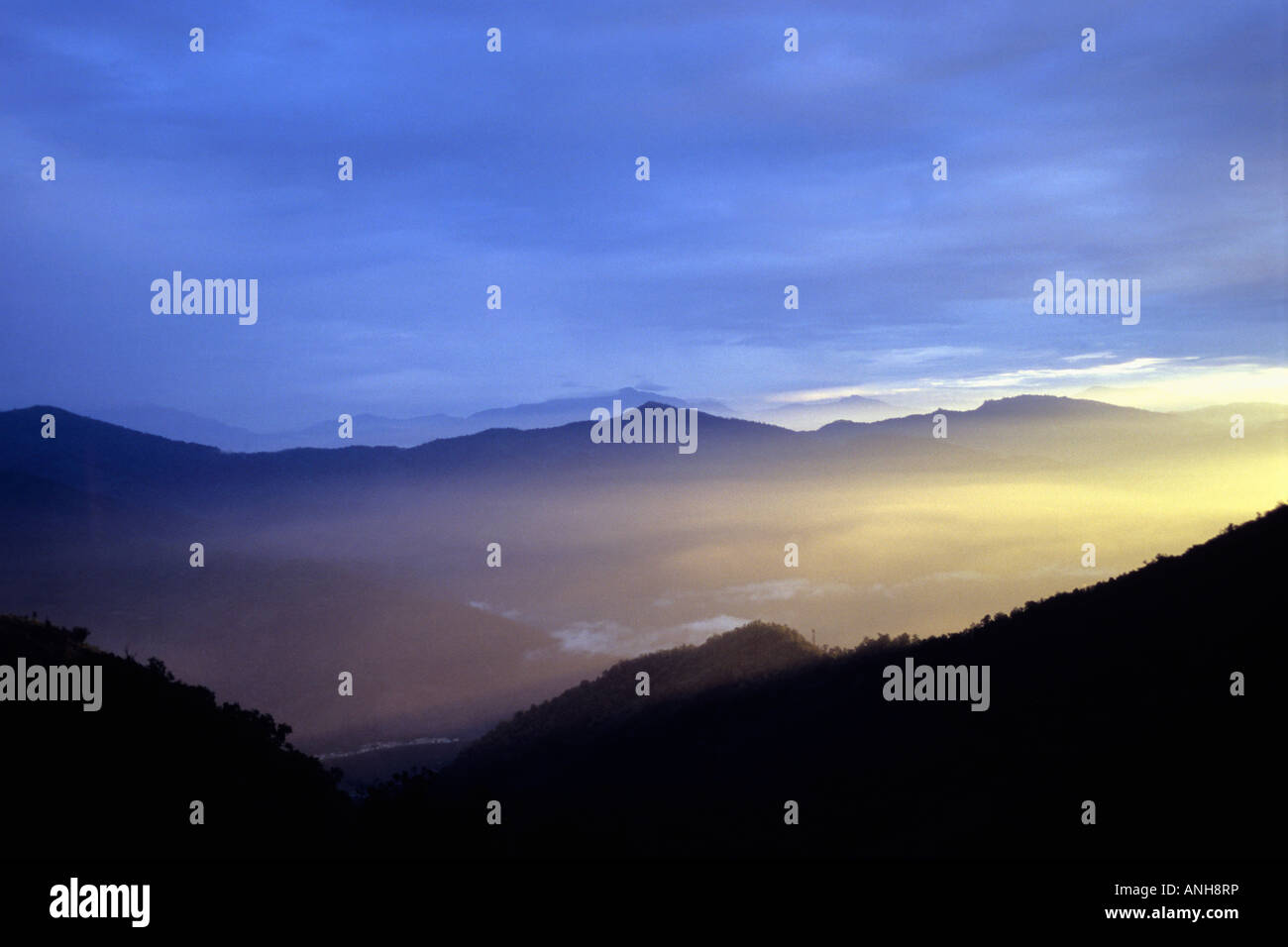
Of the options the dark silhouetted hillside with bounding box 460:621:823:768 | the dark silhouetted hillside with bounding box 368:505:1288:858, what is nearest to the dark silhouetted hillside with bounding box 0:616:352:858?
the dark silhouetted hillside with bounding box 368:505:1288:858

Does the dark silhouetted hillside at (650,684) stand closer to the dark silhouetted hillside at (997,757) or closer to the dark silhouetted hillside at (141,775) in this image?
the dark silhouetted hillside at (997,757)

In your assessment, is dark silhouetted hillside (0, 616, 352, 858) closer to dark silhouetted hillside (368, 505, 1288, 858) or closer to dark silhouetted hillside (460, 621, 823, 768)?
dark silhouetted hillside (368, 505, 1288, 858)

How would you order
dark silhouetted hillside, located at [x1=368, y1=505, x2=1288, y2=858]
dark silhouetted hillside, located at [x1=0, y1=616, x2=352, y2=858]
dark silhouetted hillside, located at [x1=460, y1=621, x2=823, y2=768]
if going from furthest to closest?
dark silhouetted hillside, located at [x1=460, y1=621, x2=823, y2=768], dark silhouetted hillside, located at [x1=0, y1=616, x2=352, y2=858], dark silhouetted hillside, located at [x1=368, y1=505, x2=1288, y2=858]

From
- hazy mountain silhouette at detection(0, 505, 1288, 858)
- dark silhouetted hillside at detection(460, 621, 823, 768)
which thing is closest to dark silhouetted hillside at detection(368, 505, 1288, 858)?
hazy mountain silhouette at detection(0, 505, 1288, 858)

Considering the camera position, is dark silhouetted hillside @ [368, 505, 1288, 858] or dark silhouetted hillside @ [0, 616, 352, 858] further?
dark silhouetted hillside @ [0, 616, 352, 858]

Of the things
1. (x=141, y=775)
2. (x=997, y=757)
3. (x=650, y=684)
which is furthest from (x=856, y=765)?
(x=650, y=684)

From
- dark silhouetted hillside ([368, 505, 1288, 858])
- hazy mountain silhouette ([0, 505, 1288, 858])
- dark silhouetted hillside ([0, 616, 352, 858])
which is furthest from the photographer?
dark silhouetted hillside ([0, 616, 352, 858])

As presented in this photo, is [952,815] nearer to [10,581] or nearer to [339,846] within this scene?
[339,846]

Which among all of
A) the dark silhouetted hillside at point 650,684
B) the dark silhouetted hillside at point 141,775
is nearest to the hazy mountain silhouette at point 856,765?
the dark silhouetted hillside at point 141,775

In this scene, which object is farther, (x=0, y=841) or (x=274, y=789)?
(x=274, y=789)

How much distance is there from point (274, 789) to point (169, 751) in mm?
3072
